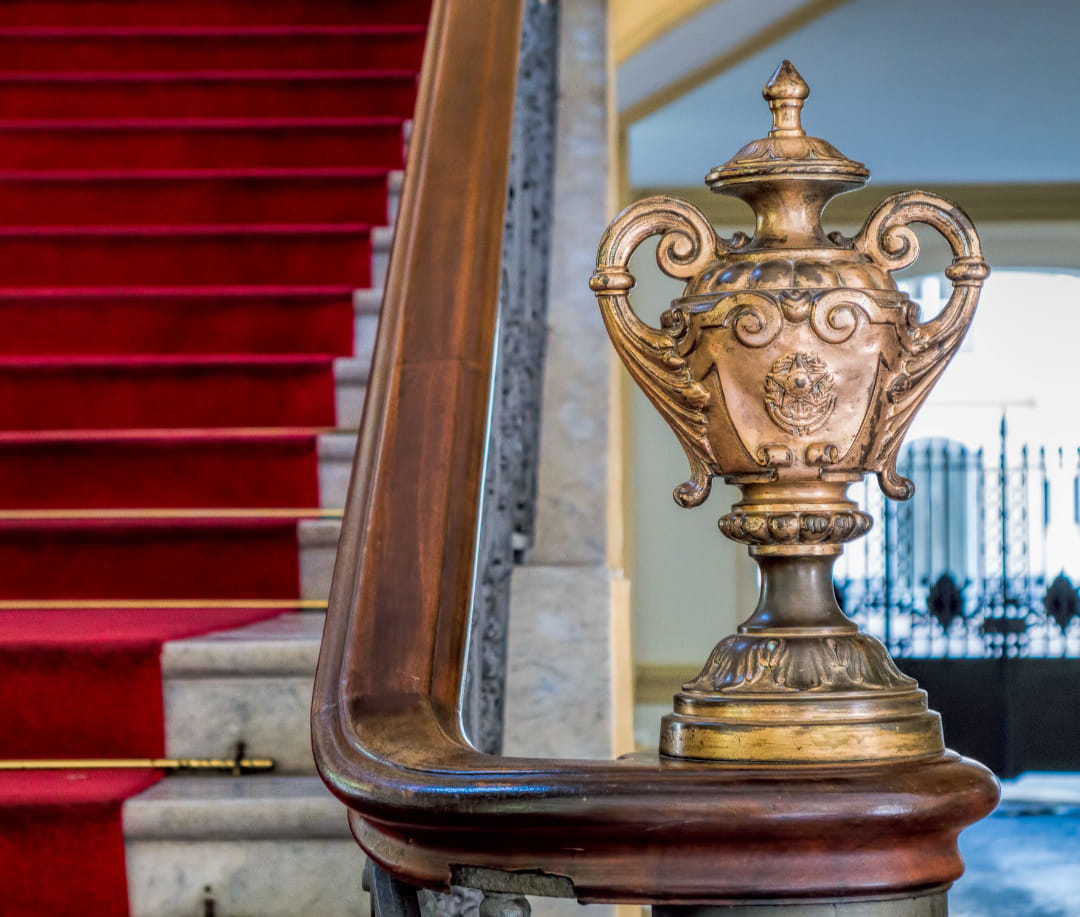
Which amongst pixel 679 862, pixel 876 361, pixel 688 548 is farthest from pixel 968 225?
pixel 688 548

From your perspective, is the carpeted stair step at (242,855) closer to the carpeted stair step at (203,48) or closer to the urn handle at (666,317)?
→ the urn handle at (666,317)

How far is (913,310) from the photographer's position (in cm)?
92

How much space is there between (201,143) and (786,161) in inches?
122

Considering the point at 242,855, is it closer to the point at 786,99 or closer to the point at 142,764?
the point at 142,764

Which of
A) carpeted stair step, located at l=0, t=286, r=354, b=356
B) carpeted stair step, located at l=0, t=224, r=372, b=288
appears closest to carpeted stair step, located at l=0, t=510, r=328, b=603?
carpeted stair step, located at l=0, t=286, r=354, b=356

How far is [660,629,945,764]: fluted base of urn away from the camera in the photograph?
0.86m

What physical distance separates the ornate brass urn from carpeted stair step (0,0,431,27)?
3.76m

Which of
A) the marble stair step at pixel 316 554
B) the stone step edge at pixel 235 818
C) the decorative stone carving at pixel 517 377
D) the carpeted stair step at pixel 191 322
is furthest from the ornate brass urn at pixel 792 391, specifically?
the carpeted stair step at pixel 191 322

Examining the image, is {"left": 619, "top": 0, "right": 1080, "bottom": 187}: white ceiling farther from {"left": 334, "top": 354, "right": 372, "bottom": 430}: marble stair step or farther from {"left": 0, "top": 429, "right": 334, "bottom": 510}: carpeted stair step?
{"left": 0, "top": 429, "right": 334, "bottom": 510}: carpeted stair step

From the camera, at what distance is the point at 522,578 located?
2.82m

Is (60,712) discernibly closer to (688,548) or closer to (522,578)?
(522,578)

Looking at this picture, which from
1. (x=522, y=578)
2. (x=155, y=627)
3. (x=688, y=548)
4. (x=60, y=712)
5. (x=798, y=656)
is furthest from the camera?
(x=688, y=548)

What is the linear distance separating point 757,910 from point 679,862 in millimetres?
51

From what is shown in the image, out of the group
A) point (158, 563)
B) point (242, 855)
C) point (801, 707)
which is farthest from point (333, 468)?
point (801, 707)
